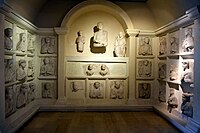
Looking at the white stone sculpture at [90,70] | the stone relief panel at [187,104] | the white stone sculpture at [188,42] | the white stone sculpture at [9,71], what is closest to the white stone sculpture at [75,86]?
the white stone sculpture at [90,70]

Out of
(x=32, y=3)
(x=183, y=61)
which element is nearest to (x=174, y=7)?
(x=183, y=61)

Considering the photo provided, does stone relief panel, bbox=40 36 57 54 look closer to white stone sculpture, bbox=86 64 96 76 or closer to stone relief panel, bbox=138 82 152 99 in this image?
white stone sculpture, bbox=86 64 96 76

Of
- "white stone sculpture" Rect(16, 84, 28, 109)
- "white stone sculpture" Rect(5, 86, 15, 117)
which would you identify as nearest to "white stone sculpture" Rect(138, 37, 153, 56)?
"white stone sculpture" Rect(16, 84, 28, 109)

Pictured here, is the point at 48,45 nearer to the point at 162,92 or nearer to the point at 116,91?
the point at 116,91

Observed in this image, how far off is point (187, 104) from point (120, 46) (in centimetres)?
218

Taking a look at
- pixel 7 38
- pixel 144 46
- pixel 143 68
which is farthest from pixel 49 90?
pixel 144 46

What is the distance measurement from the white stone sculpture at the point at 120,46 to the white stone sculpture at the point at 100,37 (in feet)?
0.88

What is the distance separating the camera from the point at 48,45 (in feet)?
16.2

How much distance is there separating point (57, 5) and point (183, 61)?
114 inches

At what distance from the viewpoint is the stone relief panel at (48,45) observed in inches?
194

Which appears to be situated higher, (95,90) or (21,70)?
(21,70)

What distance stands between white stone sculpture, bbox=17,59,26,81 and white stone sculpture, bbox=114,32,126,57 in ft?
6.91

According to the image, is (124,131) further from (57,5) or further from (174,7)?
(57,5)

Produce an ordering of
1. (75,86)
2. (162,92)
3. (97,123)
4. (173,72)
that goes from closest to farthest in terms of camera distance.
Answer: (97,123)
(173,72)
(162,92)
(75,86)
